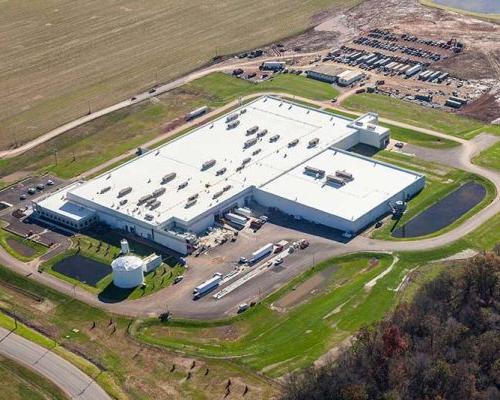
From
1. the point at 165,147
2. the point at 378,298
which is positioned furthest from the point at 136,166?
the point at 378,298

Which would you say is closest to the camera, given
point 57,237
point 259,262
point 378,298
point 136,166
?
point 378,298

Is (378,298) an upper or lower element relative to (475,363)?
lower

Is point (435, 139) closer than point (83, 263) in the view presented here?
No

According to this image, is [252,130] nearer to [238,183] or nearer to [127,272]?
[238,183]

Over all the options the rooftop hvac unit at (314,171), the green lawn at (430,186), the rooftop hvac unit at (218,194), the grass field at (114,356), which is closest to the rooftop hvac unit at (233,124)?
the rooftop hvac unit at (314,171)

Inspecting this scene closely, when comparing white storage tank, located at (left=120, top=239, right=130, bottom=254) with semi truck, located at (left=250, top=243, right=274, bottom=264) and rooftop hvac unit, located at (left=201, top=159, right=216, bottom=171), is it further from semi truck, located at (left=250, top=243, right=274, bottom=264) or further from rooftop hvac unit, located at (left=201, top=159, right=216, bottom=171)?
rooftop hvac unit, located at (left=201, top=159, right=216, bottom=171)

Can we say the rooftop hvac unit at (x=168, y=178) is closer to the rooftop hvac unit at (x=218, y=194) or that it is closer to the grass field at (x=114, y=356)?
the rooftop hvac unit at (x=218, y=194)

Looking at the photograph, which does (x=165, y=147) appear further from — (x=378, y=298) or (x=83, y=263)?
(x=378, y=298)

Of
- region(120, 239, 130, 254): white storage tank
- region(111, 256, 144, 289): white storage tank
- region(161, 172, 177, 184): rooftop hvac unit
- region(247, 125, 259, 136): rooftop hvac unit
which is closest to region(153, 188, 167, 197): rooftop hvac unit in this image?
region(161, 172, 177, 184): rooftop hvac unit

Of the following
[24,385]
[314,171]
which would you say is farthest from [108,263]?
[314,171]
